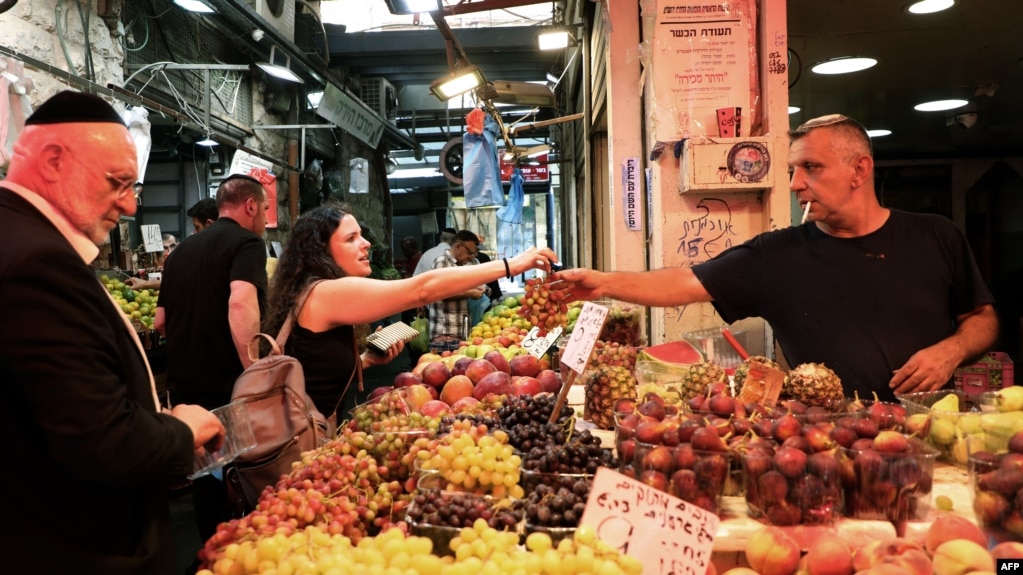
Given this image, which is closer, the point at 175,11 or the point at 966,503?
the point at 966,503

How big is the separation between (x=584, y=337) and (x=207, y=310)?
2947 millimetres

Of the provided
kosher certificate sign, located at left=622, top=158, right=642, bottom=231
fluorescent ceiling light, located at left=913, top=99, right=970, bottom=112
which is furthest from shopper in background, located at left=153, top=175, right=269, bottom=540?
fluorescent ceiling light, located at left=913, top=99, right=970, bottom=112

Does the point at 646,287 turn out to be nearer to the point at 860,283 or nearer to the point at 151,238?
the point at 860,283

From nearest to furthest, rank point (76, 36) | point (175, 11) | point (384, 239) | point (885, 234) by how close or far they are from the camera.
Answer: point (885, 234) → point (76, 36) → point (175, 11) → point (384, 239)

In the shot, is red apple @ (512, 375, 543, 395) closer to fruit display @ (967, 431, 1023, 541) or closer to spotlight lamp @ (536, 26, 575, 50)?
fruit display @ (967, 431, 1023, 541)

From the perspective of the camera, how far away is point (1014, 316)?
9.98m

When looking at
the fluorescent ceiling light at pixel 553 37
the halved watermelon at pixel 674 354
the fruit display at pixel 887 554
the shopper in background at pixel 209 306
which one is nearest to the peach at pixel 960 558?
the fruit display at pixel 887 554

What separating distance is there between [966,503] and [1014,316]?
32.3 feet

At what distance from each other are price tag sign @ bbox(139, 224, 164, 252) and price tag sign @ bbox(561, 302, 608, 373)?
678 centimetres

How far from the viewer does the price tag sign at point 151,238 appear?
8.00 meters

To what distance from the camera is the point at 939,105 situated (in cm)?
884

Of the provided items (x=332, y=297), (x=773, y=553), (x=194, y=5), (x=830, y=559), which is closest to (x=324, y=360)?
(x=332, y=297)

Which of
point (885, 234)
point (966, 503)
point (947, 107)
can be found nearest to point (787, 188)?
point (885, 234)

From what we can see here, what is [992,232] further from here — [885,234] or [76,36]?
A: [76,36]
